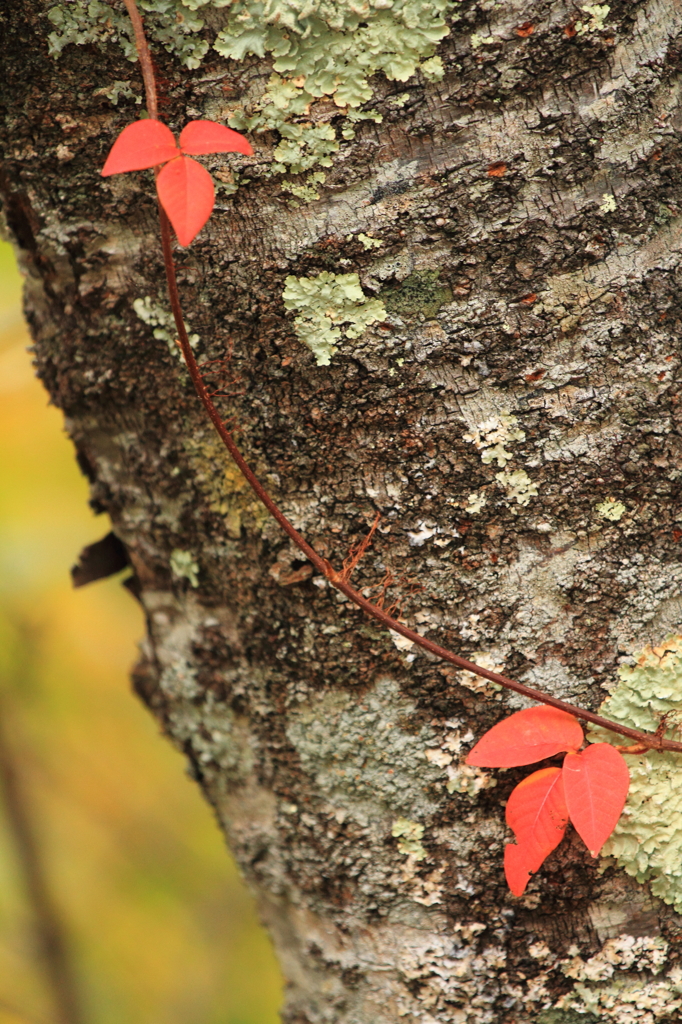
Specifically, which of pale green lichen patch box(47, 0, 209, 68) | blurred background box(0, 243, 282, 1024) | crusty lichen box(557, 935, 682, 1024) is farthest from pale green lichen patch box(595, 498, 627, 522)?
blurred background box(0, 243, 282, 1024)

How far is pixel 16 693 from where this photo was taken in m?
2.57

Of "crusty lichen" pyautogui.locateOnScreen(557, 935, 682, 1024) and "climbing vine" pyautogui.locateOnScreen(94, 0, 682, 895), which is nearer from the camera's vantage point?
"climbing vine" pyautogui.locateOnScreen(94, 0, 682, 895)

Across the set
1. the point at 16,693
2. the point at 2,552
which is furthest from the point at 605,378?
the point at 16,693

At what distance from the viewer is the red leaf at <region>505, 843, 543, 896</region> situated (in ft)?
2.14

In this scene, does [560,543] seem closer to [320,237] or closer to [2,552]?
[320,237]

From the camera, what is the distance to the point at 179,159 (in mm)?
542

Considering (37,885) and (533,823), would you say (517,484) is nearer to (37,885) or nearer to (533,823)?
(533,823)

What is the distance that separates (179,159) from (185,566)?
49 cm

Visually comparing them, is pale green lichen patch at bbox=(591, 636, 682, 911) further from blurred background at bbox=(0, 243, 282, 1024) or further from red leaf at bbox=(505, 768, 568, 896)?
blurred background at bbox=(0, 243, 282, 1024)

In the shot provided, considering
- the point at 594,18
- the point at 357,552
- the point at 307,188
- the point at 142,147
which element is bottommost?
the point at 357,552

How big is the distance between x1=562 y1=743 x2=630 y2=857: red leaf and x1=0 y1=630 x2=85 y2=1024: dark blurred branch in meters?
2.41

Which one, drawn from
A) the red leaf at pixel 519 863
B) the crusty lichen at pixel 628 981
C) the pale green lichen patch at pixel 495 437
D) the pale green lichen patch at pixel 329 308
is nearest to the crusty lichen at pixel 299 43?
the pale green lichen patch at pixel 329 308

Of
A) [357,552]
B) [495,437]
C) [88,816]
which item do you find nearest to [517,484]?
[495,437]

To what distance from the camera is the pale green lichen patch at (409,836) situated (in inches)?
30.5
